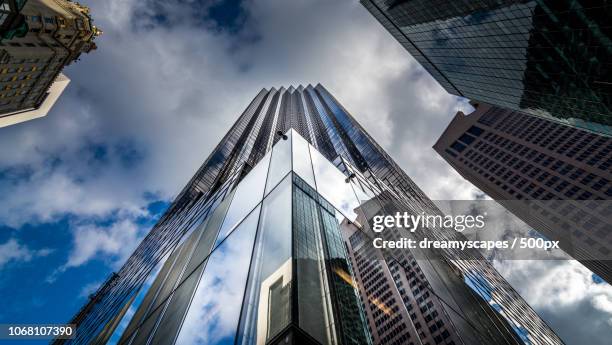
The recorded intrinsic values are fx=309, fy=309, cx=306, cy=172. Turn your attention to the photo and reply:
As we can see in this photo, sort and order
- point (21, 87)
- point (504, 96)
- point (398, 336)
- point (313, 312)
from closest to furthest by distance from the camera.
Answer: point (313, 312) → point (504, 96) → point (21, 87) → point (398, 336)

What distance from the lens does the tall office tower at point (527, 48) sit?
30.9 m

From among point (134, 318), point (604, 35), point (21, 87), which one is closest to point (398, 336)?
point (604, 35)

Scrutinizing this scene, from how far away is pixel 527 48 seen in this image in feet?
122

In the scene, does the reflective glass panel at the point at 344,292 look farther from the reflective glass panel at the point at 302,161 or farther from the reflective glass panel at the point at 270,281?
the reflective glass panel at the point at 302,161

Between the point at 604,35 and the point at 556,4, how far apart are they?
513 cm

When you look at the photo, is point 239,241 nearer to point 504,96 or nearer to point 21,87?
point 504,96

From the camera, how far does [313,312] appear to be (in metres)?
5.95

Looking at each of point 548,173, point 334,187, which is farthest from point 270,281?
point 548,173

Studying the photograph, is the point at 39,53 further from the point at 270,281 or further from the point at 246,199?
the point at 270,281

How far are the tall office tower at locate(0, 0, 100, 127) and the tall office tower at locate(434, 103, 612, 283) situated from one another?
12907 cm

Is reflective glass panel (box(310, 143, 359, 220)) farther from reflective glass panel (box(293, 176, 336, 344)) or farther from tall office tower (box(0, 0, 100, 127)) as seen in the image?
tall office tower (box(0, 0, 100, 127))

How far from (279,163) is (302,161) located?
0.98 meters

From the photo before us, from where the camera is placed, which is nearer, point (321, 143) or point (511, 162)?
point (511, 162)

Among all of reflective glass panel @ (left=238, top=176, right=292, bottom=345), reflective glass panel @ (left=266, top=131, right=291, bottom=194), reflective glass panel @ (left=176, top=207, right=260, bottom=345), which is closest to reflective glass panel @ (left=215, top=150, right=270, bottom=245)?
reflective glass panel @ (left=266, top=131, right=291, bottom=194)
